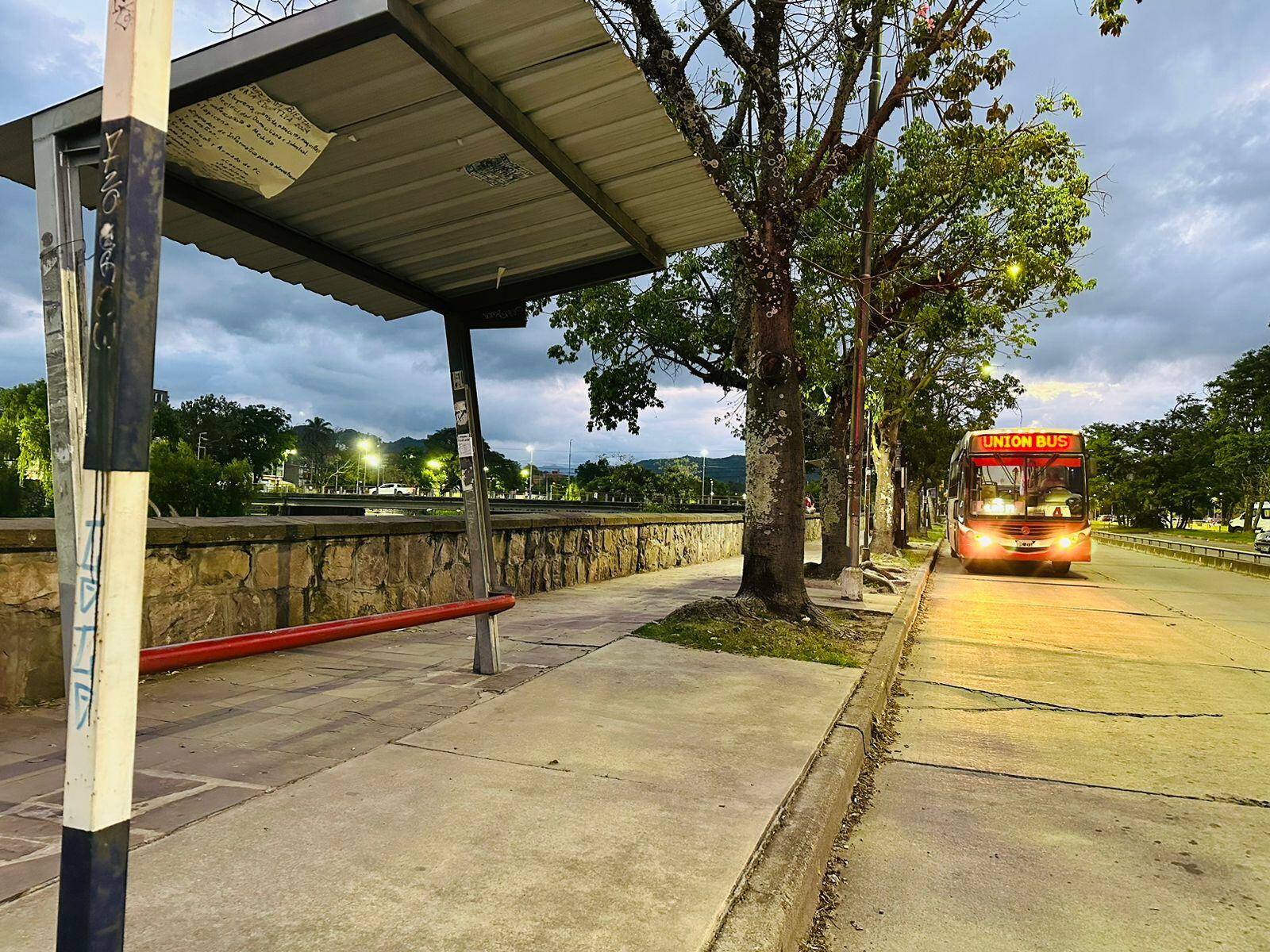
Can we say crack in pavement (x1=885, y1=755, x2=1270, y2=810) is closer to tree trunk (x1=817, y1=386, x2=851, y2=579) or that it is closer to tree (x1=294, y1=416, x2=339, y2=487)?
tree trunk (x1=817, y1=386, x2=851, y2=579)

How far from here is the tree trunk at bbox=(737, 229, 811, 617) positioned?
331 inches

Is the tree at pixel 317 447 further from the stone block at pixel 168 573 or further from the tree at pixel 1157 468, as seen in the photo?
the stone block at pixel 168 573

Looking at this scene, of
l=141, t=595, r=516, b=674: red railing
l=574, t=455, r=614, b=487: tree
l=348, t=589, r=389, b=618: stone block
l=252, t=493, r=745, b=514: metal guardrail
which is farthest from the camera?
l=574, t=455, r=614, b=487: tree

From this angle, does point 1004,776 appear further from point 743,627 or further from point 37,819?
point 37,819

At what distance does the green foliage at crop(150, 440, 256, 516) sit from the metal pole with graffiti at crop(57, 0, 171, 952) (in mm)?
57236

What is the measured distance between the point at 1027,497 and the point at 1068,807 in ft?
55.0

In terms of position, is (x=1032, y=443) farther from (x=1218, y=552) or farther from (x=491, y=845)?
(x=491, y=845)

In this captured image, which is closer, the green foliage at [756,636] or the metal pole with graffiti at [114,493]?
the metal pole with graffiti at [114,493]

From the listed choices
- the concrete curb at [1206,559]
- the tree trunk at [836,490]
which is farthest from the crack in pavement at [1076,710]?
the concrete curb at [1206,559]

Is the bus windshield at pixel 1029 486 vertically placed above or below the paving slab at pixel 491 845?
above

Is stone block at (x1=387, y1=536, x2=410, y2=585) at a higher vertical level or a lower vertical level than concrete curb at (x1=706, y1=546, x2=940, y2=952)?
higher

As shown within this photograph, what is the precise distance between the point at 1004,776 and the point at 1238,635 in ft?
26.0

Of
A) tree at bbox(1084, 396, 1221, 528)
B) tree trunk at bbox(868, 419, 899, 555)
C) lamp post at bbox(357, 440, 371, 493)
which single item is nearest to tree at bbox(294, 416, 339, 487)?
lamp post at bbox(357, 440, 371, 493)

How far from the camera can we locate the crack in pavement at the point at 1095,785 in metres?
4.35
